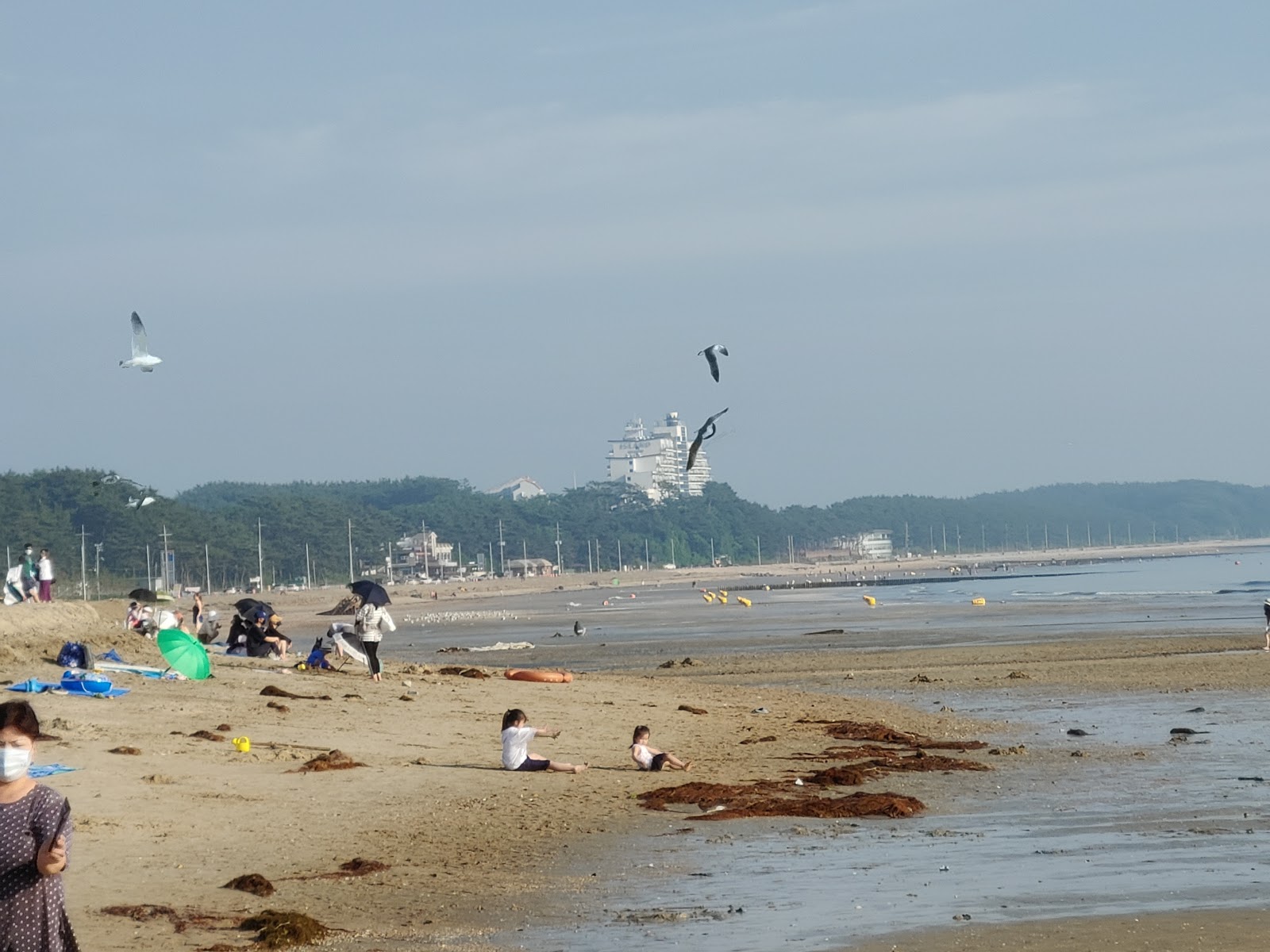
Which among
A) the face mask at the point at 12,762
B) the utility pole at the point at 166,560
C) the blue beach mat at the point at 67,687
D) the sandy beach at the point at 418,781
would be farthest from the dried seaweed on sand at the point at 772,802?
the utility pole at the point at 166,560

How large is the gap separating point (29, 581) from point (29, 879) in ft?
84.8

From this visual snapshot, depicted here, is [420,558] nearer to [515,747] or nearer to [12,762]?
[515,747]

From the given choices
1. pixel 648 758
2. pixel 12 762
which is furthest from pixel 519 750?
pixel 12 762

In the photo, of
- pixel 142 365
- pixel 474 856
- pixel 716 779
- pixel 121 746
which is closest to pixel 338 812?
pixel 474 856

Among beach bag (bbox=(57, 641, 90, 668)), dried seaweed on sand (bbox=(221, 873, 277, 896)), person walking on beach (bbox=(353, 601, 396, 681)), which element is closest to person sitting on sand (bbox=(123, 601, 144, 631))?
person walking on beach (bbox=(353, 601, 396, 681))

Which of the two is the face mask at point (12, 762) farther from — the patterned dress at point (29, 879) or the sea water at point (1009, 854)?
the sea water at point (1009, 854)

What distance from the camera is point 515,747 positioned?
48.4 ft

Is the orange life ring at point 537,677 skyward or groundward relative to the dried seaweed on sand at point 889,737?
skyward

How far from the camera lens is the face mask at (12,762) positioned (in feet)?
16.7

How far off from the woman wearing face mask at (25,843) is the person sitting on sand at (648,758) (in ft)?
32.9

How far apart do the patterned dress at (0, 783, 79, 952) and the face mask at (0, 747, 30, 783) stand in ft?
0.31

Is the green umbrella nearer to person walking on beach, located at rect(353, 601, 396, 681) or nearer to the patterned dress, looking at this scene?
person walking on beach, located at rect(353, 601, 396, 681)

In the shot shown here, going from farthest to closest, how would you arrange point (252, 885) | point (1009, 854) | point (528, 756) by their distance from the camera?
point (528, 756), point (1009, 854), point (252, 885)

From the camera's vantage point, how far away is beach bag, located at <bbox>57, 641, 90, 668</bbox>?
1922cm
